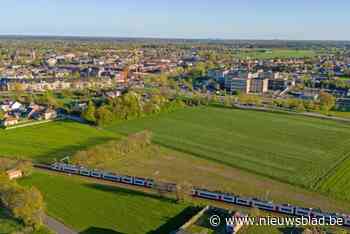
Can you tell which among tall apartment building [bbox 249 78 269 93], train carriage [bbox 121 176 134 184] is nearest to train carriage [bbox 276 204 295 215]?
train carriage [bbox 121 176 134 184]

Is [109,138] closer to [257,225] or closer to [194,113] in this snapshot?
[194,113]

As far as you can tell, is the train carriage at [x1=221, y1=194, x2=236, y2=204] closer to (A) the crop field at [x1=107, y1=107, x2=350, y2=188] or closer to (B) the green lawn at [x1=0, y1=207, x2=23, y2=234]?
(A) the crop field at [x1=107, y1=107, x2=350, y2=188]

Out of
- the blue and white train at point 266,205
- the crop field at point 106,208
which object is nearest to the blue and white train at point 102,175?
the crop field at point 106,208

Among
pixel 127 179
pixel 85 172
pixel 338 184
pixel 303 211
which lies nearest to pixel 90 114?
pixel 85 172

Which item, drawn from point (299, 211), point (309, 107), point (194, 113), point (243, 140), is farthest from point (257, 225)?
point (309, 107)

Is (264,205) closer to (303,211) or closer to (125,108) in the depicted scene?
(303,211)

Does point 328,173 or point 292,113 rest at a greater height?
point 292,113
